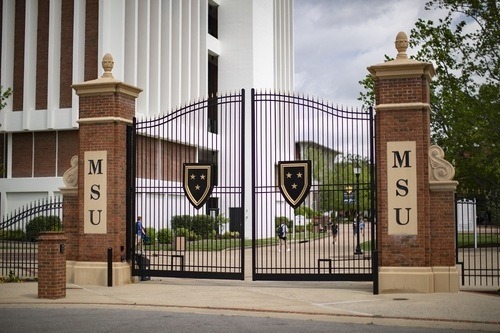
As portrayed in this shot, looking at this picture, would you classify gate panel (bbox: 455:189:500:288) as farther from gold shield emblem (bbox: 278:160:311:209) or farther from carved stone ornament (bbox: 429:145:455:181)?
gold shield emblem (bbox: 278:160:311:209)

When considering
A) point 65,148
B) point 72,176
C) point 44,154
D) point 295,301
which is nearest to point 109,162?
point 72,176

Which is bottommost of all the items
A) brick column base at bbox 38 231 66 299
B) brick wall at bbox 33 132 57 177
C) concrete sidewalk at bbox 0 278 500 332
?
concrete sidewalk at bbox 0 278 500 332

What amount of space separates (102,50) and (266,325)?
29.5m

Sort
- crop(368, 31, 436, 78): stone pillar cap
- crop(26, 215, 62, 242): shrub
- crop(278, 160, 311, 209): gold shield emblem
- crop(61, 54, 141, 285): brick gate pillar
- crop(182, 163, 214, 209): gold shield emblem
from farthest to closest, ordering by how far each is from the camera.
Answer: crop(26, 215, 62, 242): shrub, crop(61, 54, 141, 285): brick gate pillar, crop(182, 163, 214, 209): gold shield emblem, crop(278, 160, 311, 209): gold shield emblem, crop(368, 31, 436, 78): stone pillar cap

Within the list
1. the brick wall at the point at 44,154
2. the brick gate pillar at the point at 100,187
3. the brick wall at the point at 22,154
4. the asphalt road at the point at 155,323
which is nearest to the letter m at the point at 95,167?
the brick gate pillar at the point at 100,187

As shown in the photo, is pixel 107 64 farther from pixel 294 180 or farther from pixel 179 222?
pixel 179 222

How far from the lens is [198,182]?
56.2 ft

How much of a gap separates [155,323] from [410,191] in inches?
263

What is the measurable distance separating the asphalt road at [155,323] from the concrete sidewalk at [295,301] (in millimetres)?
598

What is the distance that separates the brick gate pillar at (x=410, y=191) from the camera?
15047 millimetres

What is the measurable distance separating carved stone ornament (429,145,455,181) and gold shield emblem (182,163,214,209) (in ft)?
17.1

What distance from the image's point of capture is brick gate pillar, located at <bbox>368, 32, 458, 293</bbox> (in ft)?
49.4

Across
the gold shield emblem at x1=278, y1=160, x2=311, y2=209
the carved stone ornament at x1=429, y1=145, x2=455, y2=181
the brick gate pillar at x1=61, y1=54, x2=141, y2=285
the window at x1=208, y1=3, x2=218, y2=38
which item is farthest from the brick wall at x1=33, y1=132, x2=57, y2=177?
the carved stone ornament at x1=429, y1=145, x2=455, y2=181

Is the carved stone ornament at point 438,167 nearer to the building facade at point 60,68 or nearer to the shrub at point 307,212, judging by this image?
the shrub at point 307,212
